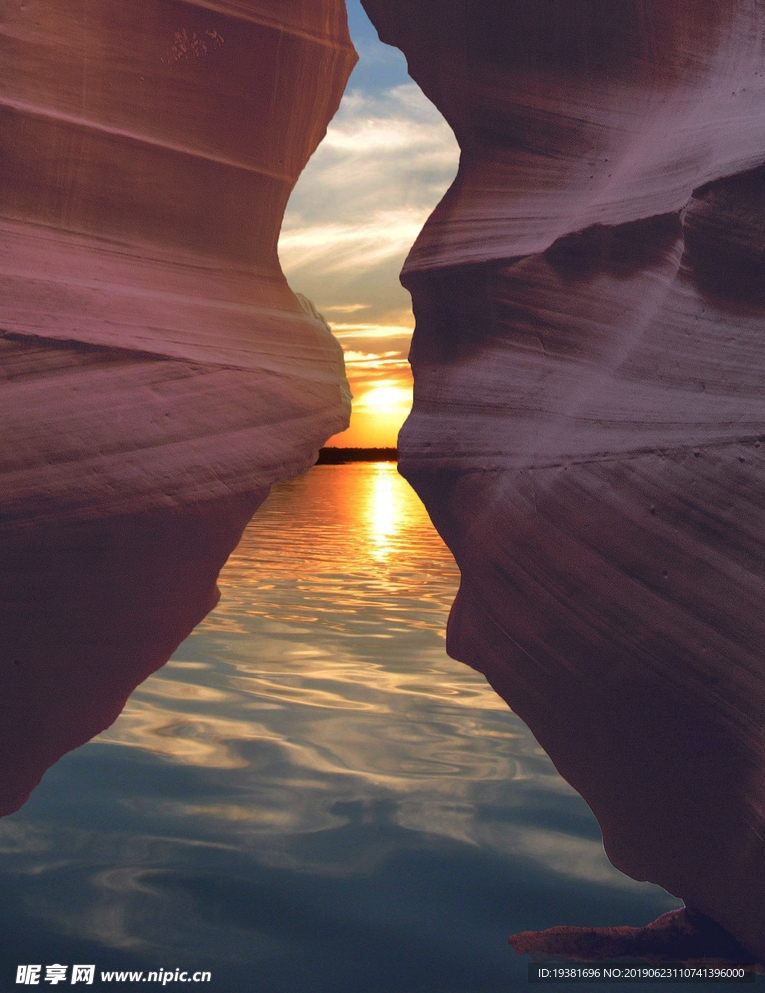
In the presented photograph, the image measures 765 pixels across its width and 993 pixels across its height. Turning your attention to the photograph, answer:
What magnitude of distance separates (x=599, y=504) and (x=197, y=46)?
1.62 metres

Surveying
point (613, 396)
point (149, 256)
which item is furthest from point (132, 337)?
point (613, 396)

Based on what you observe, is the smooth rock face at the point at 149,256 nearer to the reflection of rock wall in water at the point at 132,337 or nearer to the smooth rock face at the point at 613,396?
the reflection of rock wall in water at the point at 132,337

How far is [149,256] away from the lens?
2.37 meters

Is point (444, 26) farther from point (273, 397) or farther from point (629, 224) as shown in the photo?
point (273, 397)

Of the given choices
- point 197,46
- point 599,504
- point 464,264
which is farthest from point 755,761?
point 197,46

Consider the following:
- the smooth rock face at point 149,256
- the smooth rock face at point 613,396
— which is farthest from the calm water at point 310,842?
the smooth rock face at point 149,256

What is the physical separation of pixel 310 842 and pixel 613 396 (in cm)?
163

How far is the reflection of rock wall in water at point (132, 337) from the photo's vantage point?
2.08 metres

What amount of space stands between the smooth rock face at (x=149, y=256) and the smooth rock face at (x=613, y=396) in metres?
0.36

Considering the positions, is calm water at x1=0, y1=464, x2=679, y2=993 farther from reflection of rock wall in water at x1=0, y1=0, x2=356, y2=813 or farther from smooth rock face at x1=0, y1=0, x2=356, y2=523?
smooth rock face at x1=0, y1=0, x2=356, y2=523

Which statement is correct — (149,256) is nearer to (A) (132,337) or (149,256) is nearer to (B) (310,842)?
(A) (132,337)

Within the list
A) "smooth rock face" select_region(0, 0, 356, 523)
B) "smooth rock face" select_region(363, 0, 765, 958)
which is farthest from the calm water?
"smooth rock face" select_region(0, 0, 356, 523)

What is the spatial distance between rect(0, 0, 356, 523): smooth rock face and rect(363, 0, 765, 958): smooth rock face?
0.36 meters

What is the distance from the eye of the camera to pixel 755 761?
190cm
